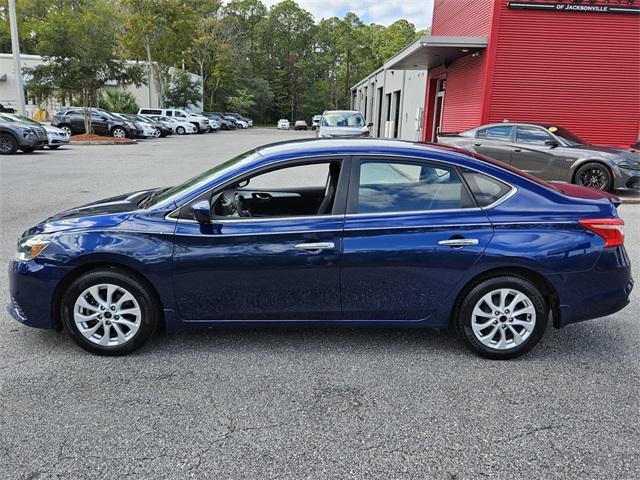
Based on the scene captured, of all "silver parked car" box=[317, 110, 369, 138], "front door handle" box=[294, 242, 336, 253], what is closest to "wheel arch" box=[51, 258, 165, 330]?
"front door handle" box=[294, 242, 336, 253]

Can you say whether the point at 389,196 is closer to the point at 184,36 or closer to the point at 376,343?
the point at 376,343

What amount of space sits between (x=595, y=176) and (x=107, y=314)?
10.7 meters

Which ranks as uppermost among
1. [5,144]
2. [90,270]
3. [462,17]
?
[462,17]

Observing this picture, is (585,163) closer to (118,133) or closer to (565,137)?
(565,137)

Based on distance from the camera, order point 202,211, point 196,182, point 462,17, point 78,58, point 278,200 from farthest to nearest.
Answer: point 78,58 → point 462,17 → point 278,200 → point 196,182 → point 202,211

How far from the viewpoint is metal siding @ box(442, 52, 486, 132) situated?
54.9ft

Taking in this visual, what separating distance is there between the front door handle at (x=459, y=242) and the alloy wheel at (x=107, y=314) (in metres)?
2.21

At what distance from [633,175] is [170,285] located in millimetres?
10740

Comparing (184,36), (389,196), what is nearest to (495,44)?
(389,196)

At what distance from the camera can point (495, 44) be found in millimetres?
15812

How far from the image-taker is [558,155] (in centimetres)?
1177

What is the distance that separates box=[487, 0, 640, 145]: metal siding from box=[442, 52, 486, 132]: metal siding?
627mm

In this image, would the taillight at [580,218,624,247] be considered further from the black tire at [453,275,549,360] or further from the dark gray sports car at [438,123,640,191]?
the dark gray sports car at [438,123,640,191]

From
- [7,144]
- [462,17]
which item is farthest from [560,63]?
[7,144]
